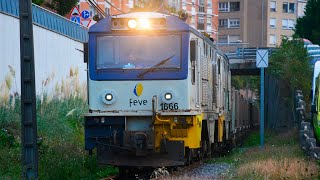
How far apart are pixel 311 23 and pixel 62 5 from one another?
23.7 metres

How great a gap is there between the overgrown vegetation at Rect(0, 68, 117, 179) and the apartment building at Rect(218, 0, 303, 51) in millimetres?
71071

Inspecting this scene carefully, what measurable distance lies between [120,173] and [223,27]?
85437 mm

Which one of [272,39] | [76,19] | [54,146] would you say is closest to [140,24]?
[54,146]

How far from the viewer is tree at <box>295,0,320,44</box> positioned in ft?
192

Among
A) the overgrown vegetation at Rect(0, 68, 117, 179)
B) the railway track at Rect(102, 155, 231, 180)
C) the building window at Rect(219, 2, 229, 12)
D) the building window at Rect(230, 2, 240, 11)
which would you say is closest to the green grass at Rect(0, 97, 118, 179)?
the overgrown vegetation at Rect(0, 68, 117, 179)

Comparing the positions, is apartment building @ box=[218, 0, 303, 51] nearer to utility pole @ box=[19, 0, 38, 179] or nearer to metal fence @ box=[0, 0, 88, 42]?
metal fence @ box=[0, 0, 88, 42]

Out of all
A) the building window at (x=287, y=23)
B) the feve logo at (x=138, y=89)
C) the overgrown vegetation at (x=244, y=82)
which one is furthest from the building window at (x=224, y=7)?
the feve logo at (x=138, y=89)

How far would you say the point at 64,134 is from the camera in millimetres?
23453

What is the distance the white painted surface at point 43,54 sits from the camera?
22.5m

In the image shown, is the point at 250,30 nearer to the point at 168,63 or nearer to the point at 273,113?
the point at 273,113

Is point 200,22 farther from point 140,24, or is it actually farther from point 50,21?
point 140,24

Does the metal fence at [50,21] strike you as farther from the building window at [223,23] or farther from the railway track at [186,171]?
the building window at [223,23]

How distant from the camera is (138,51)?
17.1 metres

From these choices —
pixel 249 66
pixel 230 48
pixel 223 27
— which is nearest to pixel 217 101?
pixel 249 66
